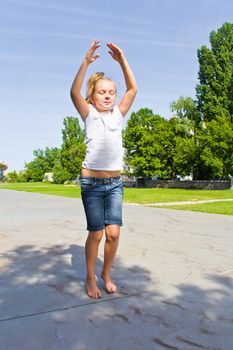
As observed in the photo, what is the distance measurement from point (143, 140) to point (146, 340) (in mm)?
38497

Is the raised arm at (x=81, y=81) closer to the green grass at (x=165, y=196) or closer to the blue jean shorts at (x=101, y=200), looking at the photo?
the blue jean shorts at (x=101, y=200)

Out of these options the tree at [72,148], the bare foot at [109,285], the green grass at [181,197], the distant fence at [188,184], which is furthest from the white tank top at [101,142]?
the tree at [72,148]

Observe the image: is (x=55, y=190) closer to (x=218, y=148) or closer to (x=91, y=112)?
(x=218, y=148)

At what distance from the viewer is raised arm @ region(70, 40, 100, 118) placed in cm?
300

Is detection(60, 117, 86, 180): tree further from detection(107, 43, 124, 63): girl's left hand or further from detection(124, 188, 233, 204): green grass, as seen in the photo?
detection(107, 43, 124, 63): girl's left hand

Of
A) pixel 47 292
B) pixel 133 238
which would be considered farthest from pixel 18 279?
pixel 133 238

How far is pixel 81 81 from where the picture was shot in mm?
2996

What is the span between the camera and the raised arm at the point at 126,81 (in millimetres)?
3244

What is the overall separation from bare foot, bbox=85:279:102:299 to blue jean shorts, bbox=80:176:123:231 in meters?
0.42

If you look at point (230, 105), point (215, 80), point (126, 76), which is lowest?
point (126, 76)

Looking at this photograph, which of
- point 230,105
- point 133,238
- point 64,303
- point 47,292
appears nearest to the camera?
point 64,303

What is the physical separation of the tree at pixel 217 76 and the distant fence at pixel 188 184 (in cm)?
606

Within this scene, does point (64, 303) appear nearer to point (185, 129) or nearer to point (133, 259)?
point (133, 259)

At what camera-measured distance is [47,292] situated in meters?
3.01
